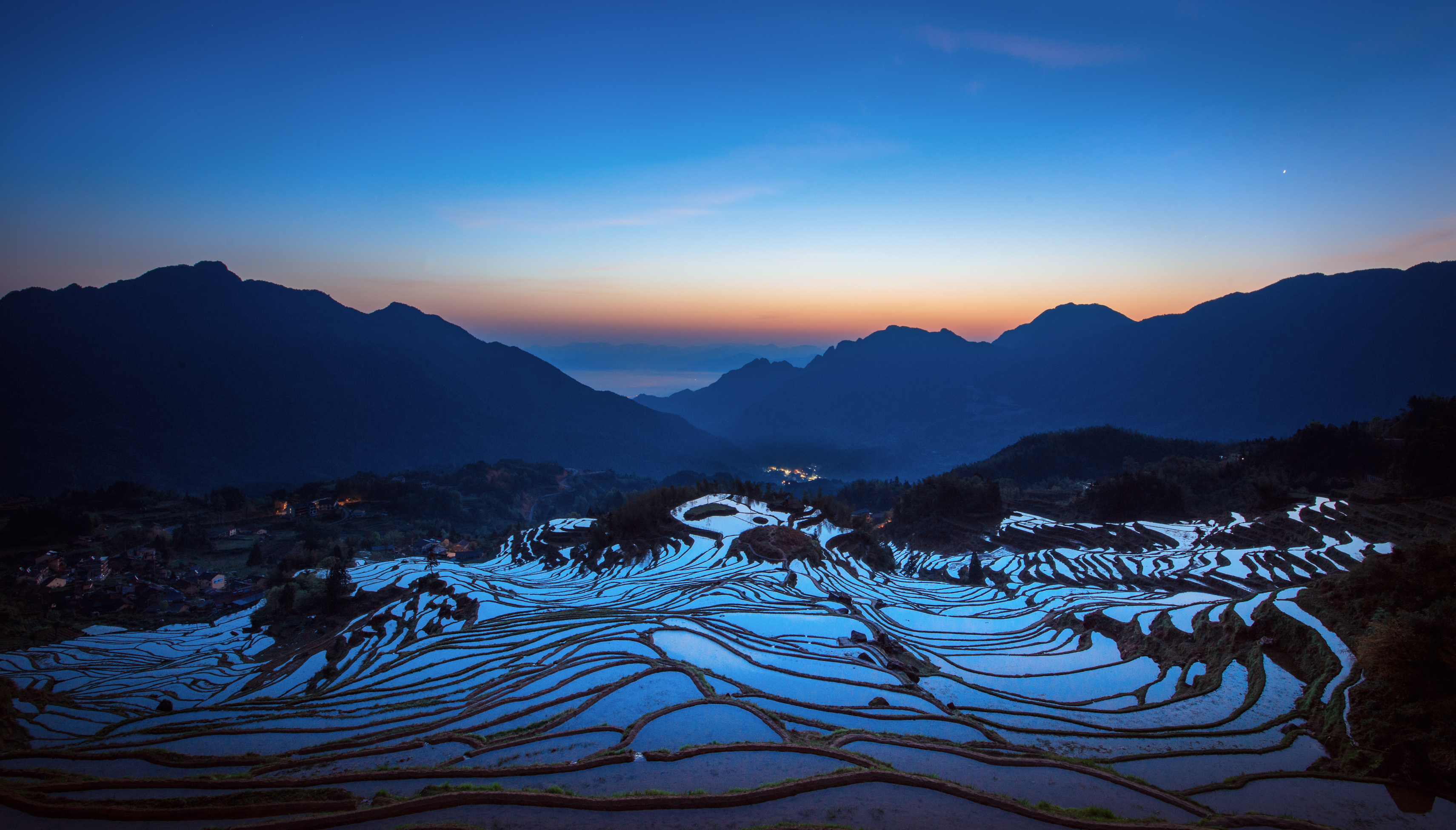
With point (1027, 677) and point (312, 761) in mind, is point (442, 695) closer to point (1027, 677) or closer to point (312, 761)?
point (312, 761)

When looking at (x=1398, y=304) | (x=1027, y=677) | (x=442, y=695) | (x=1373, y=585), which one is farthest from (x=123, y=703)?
(x=1398, y=304)

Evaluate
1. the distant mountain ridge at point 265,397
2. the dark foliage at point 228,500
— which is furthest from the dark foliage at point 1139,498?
the distant mountain ridge at point 265,397

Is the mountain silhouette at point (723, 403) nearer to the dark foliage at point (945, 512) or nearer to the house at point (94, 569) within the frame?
the dark foliage at point (945, 512)

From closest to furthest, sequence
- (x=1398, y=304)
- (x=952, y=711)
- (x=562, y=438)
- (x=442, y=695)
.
→ 1. (x=952, y=711)
2. (x=442, y=695)
3. (x=1398, y=304)
4. (x=562, y=438)

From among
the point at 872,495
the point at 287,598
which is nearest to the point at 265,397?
the point at 872,495

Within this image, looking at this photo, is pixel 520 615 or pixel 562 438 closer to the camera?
pixel 520 615

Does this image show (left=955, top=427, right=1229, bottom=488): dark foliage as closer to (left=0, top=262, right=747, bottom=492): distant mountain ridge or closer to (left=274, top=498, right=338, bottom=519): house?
(left=274, top=498, right=338, bottom=519): house

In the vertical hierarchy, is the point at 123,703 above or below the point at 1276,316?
below
